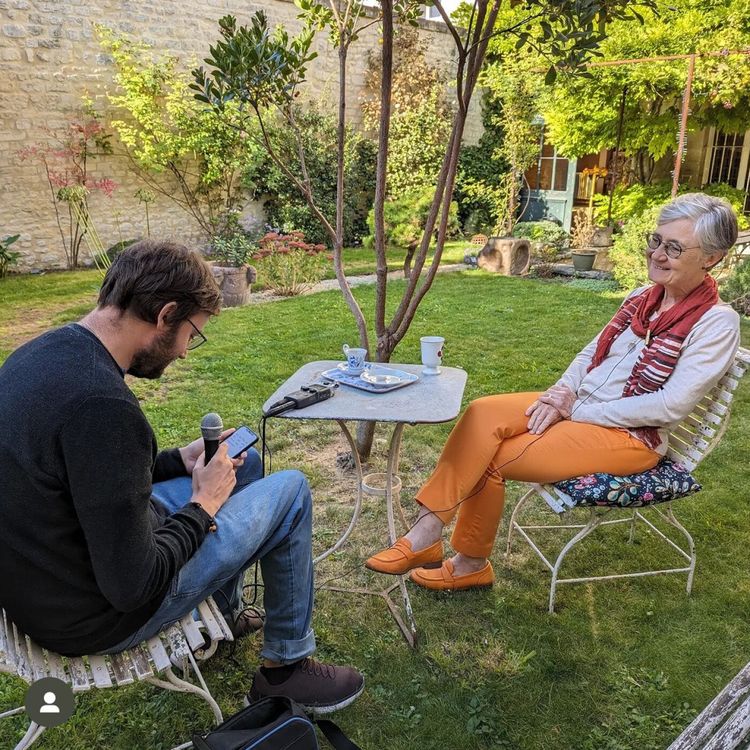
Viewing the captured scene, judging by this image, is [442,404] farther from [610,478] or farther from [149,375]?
[149,375]

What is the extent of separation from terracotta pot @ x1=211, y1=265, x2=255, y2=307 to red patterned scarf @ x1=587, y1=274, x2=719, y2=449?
17.2 feet

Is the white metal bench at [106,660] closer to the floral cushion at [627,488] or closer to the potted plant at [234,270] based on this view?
the floral cushion at [627,488]

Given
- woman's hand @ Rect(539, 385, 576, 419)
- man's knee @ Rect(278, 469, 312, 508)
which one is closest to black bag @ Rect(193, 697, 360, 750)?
man's knee @ Rect(278, 469, 312, 508)

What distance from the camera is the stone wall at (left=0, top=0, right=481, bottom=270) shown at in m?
8.21

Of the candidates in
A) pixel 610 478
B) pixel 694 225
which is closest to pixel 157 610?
pixel 610 478

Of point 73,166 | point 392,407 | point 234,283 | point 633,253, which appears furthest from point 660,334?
point 73,166

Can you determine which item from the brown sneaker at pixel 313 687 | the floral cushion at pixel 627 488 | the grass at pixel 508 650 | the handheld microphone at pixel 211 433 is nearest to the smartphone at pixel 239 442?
the handheld microphone at pixel 211 433

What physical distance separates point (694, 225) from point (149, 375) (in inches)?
74.1

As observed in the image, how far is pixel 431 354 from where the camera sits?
2516 mm

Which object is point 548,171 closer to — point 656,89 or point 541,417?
point 656,89

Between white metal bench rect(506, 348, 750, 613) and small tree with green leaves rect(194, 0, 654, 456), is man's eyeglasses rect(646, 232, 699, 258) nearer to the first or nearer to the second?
white metal bench rect(506, 348, 750, 613)

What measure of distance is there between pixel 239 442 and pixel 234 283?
537 cm

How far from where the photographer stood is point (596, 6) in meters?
2.38

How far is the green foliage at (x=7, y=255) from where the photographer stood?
816cm
